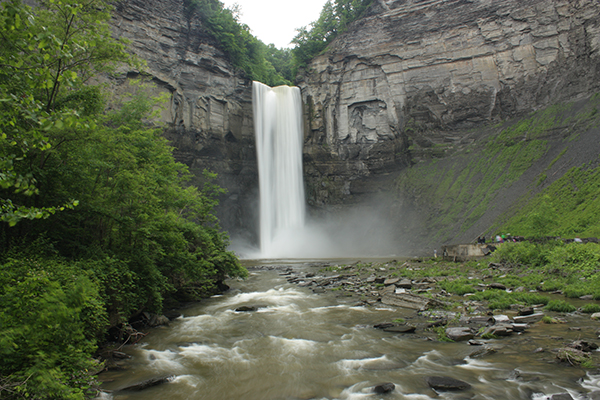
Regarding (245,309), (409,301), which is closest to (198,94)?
(245,309)

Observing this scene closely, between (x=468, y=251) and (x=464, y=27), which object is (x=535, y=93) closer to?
(x=464, y=27)

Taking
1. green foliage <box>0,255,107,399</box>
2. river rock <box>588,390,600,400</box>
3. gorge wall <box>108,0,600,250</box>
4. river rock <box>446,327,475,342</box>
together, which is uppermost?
gorge wall <box>108,0,600,250</box>

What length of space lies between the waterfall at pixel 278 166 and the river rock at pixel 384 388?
4213 centimetres

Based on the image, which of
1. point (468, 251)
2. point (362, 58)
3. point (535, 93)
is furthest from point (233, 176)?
point (535, 93)

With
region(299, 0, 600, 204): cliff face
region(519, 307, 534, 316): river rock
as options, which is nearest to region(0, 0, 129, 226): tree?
region(519, 307, 534, 316): river rock

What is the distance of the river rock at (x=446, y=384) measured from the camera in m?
4.86

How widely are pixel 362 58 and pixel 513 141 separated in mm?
23486

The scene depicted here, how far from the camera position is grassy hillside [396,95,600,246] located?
2406 centimetres

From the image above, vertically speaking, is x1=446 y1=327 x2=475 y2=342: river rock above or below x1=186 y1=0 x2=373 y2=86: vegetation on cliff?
below

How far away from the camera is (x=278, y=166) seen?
4875cm

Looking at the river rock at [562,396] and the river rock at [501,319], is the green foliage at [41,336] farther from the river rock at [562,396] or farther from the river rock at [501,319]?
the river rock at [501,319]

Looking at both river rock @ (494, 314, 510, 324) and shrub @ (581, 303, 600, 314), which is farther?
shrub @ (581, 303, 600, 314)

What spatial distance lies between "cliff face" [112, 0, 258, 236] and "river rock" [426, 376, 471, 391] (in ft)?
135

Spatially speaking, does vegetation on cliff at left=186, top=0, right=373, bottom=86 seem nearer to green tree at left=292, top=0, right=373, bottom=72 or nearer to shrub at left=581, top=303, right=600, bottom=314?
green tree at left=292, top=0, right=373, bottom=72
